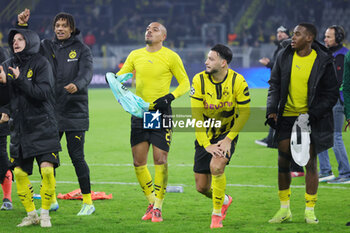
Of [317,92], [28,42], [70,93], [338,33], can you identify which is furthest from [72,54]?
[338,33]

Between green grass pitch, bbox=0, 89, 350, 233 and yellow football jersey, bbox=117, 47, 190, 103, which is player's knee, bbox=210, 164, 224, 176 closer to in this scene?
green grass pitch, bbox=0, 89, 350, 233

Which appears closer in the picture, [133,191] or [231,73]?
[231,73]

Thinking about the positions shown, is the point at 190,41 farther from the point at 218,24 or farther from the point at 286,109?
the point at 286,109

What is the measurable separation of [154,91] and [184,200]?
1.60m

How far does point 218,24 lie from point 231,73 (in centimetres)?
3406

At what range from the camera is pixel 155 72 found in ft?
20.9

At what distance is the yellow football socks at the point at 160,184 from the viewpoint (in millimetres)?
6203

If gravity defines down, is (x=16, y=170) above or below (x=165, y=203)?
above

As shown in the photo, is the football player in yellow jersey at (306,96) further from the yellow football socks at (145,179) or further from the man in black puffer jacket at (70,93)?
the man in black puffer jacket at (70,93)

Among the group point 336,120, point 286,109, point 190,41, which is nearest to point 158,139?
point 286,109

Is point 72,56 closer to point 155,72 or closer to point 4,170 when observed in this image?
point 155,72

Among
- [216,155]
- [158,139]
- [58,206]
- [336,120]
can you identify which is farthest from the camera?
[336,120]

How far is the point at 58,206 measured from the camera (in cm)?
685

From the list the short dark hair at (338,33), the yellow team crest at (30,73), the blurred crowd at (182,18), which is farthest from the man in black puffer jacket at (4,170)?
the blurred crowd at (182,18)
